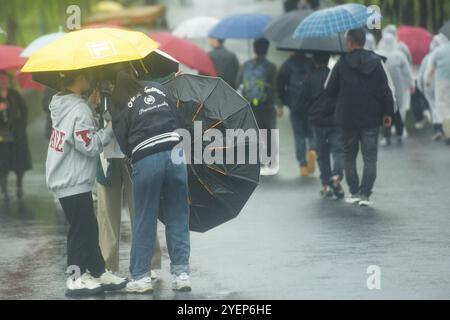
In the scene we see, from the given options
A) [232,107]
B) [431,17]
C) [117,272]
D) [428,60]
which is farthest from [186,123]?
[431,17]

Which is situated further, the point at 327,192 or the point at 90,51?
the point at 327,192

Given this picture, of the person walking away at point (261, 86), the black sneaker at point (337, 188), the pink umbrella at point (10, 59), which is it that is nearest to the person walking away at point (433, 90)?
the person walking away at point (261, 86)

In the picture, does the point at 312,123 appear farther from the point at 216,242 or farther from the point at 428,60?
the point at 428,60

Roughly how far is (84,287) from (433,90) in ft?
42.9

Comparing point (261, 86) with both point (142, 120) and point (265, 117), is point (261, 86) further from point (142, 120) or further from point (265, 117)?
point (142, 120)

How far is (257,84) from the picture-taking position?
706 inches

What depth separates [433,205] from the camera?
14.7m

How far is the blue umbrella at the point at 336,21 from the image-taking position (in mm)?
15109

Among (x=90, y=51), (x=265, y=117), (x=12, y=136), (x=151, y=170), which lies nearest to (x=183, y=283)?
(x=151, y=170)

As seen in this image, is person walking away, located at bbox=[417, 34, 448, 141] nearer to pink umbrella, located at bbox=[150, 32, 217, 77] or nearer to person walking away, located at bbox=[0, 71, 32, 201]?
pink umbrella, located at bbox=[150, 32, 217, 77]

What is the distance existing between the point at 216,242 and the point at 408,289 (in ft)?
10.1

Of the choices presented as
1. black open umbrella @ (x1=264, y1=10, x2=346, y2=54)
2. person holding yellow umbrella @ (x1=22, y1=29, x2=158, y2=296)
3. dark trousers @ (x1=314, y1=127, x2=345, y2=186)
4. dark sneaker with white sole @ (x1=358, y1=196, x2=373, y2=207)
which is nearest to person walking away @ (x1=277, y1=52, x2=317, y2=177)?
black open umbrella @ (x1=264, y1=10, x2=346, y2=54)

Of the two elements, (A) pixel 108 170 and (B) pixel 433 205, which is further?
(B) pixel 433 205

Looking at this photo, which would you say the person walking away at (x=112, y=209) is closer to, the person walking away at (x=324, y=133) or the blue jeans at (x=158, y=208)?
the blue jeans at (x=158, y=208)
